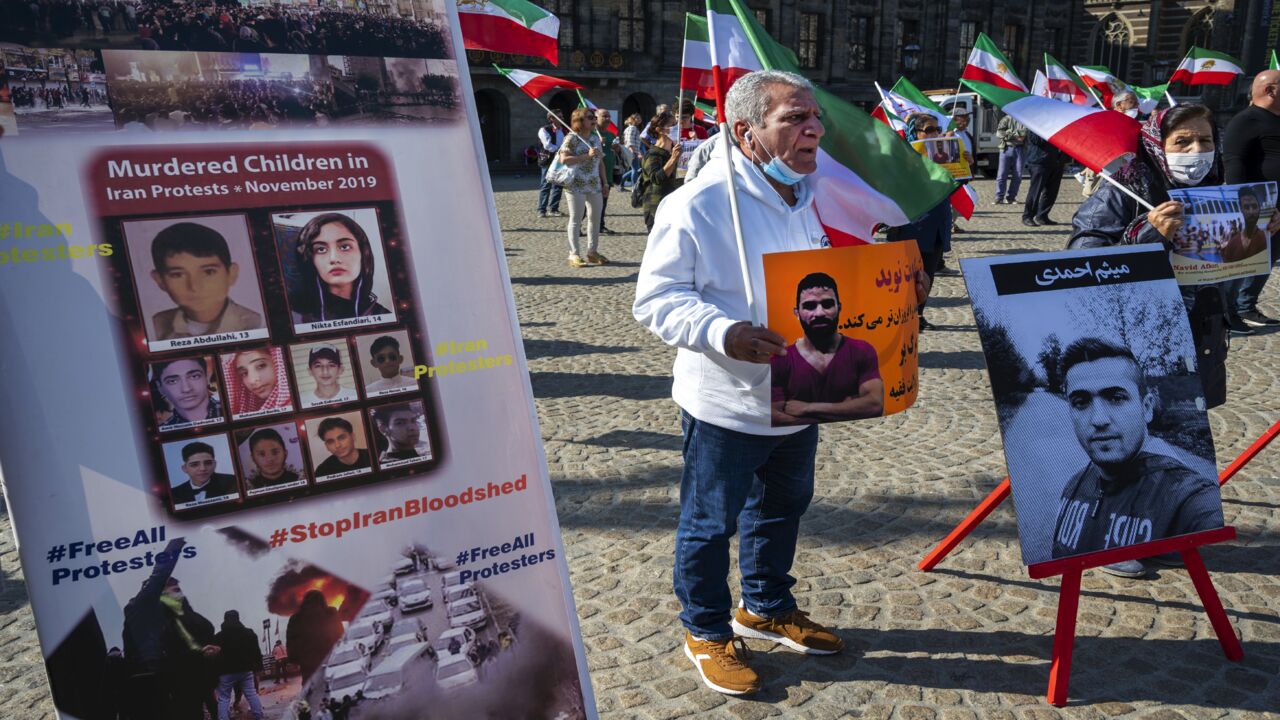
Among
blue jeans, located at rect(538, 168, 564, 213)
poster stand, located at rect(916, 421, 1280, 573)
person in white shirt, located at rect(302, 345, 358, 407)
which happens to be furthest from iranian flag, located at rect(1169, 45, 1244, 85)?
person in white shirt, located at rect(302, 345, 358, 407)

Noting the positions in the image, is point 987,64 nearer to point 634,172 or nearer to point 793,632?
point 793,632

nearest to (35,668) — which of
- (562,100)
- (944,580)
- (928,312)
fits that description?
(944,580)

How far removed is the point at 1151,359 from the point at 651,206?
8.13 m

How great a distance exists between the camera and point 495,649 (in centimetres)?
214

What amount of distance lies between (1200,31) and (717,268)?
5534 centimetres

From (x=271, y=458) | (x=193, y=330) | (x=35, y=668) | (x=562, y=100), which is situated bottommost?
(x=35, y=668)

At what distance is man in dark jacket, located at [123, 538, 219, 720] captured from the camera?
5.82 ft

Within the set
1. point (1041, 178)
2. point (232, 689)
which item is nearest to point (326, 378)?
point (232, 689)

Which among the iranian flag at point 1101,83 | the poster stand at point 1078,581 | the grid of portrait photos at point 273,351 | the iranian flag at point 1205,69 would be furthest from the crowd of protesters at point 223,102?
the iranian flag at point 1205,69

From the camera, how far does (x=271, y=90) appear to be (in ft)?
6.32

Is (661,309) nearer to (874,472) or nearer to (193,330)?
(193,330)

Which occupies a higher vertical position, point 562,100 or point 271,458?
point 562,100

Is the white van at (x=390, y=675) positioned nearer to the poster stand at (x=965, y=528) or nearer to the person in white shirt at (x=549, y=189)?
the poster stand at (x=965, y=528)

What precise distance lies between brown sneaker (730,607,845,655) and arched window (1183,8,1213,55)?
176 ft
